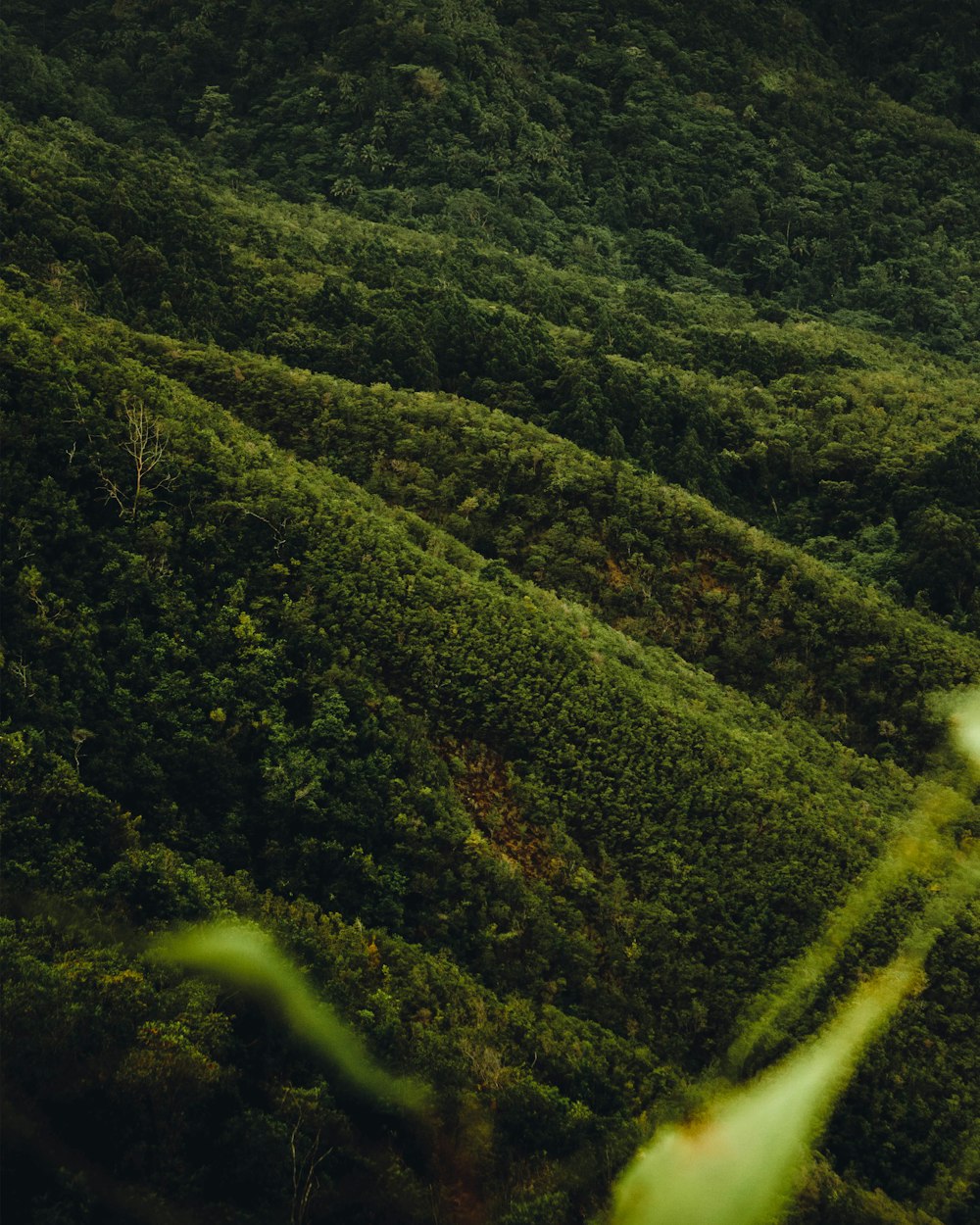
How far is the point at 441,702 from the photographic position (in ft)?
74.6

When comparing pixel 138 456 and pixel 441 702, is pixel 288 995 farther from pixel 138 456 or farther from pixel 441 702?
pixel 138 456

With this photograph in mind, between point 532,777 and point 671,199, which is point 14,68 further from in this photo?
point 532,777

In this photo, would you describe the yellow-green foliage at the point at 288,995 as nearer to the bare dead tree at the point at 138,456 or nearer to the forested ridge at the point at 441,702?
the forested ridge at the point at 441,702

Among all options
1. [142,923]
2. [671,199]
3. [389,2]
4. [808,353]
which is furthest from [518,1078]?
[389,2]

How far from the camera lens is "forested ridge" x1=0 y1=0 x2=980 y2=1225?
1519 cm

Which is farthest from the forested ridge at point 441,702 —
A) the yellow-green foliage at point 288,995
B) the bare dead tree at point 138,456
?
the yellow-green foliage at point 288,995

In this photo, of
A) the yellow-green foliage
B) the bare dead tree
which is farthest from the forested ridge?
the yellow-green foliage

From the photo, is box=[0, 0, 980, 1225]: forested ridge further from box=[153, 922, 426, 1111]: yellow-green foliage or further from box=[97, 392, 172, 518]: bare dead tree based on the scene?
box=[153, 922, 426, 1111]: yellow-green foliage

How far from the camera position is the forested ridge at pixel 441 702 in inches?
598

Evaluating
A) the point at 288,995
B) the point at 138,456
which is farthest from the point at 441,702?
the point at 138,456

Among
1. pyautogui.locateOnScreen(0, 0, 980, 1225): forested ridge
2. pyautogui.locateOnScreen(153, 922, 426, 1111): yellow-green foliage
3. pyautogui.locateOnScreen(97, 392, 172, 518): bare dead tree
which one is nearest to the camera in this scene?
pyautogui.locateOnScreen(0, 0, 980, 1225): forested ridge

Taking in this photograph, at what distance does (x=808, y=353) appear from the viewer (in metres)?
47.0

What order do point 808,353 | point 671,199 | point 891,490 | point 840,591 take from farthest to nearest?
point 671,199 → point 808,353 → point 891,490 → point 840,591

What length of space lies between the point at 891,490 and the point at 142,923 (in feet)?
96.0
